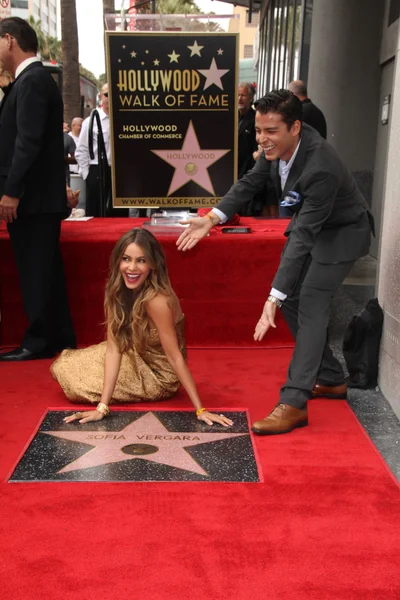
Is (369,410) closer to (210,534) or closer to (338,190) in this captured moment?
(338,190)

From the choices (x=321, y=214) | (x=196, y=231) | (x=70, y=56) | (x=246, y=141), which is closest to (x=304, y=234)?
(x=321, y=214)

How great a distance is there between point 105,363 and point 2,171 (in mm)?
1508

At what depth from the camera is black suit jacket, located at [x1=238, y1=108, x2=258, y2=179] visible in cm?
707

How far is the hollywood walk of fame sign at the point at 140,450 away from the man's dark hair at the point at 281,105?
4.92ft

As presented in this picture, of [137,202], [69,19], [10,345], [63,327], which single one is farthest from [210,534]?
[69,19]

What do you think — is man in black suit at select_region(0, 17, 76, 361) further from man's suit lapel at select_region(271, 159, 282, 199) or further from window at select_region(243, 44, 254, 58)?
window at select_region(243, 44, 254, 58)

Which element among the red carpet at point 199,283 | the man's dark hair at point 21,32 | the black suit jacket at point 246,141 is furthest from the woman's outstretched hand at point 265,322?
the black suit jacket at point 246,141

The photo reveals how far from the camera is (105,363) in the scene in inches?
147

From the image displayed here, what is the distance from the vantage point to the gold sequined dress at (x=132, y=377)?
3902mm

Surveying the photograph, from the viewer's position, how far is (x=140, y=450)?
3.29 metres

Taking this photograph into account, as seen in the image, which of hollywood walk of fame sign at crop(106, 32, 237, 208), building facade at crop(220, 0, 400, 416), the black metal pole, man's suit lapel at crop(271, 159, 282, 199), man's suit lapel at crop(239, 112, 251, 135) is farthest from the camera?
building facade at crop(220, 0, 400, 416)

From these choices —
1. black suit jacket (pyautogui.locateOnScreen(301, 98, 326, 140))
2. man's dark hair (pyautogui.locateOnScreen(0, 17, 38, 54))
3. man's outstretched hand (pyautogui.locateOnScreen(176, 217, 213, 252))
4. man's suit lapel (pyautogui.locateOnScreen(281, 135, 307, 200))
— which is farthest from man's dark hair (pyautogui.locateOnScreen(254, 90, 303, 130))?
black suit jacket (pyautogui.locateOnScreen(301, 98, 326, 140))

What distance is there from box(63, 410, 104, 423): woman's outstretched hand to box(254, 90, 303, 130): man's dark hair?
1.67 metres

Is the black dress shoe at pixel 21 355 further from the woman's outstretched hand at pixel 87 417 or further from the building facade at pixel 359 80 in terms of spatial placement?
the building facade at pixel 359 80
